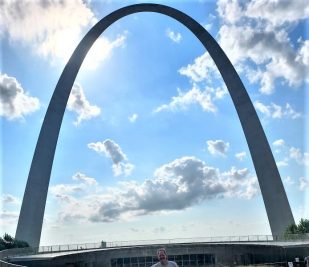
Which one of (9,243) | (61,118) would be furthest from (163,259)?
(61,118)

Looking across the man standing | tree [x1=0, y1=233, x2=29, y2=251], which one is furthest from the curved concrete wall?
the man standing

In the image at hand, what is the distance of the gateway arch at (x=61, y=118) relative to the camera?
46625 mm

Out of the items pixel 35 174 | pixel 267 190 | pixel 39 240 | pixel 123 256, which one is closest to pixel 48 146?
pixel 35 174

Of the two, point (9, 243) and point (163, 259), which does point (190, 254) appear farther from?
point (163, 259)

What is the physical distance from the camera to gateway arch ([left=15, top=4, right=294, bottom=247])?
4662 centimetres

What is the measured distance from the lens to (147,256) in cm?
4009

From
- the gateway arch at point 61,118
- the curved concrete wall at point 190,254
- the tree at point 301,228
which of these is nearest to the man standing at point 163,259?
the curved concrete wall at point 190,254

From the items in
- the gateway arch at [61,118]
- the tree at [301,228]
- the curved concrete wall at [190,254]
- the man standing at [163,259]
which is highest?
the gateway arch at [61,118]

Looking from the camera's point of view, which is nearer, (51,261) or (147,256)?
(51,261)

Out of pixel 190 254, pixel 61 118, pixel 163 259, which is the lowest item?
pixel 163 259

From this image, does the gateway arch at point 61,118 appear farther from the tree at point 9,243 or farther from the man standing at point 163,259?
the man standing at point 163,259

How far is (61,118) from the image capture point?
2037 inches

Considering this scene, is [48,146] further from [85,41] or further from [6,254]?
[6,254]

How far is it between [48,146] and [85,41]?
12.9 metres
